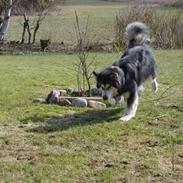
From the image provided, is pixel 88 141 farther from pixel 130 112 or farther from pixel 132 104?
pixel 132 104

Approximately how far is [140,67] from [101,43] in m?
12.3

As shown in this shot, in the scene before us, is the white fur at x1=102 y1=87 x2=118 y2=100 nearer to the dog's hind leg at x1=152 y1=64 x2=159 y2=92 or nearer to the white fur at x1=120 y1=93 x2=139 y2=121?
the white fur at x1=120 y1=93 x2=139 y2=121

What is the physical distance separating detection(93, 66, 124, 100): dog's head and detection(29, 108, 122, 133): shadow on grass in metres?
0.31

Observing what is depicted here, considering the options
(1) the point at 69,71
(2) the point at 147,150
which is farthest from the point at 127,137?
(1) the point at 69,71

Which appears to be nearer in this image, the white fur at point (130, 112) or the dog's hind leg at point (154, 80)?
the white fur at point (130, 112)

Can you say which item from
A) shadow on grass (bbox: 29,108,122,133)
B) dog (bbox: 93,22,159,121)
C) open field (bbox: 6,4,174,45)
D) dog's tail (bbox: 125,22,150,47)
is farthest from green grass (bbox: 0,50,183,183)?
open field (bbox: 6,4,174,45)

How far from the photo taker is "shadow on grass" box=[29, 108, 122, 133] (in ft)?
19.5

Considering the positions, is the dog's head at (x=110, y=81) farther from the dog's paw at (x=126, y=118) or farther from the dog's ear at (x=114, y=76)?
the dog's paw at (x=126, y=118)

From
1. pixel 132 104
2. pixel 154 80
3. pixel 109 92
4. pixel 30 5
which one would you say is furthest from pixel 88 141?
pixel 30 5

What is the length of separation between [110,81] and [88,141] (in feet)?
4.03

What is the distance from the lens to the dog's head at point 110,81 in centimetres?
635

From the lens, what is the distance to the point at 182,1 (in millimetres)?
36969

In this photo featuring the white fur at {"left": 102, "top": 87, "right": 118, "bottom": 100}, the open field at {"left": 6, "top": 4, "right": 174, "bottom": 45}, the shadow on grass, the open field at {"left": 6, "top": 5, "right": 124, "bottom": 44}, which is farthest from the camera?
the open field at {"left": 6, "top": 5, "right": 124, "bottom": 44}

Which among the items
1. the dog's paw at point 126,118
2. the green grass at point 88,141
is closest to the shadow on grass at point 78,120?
the green grass at point 88,141
